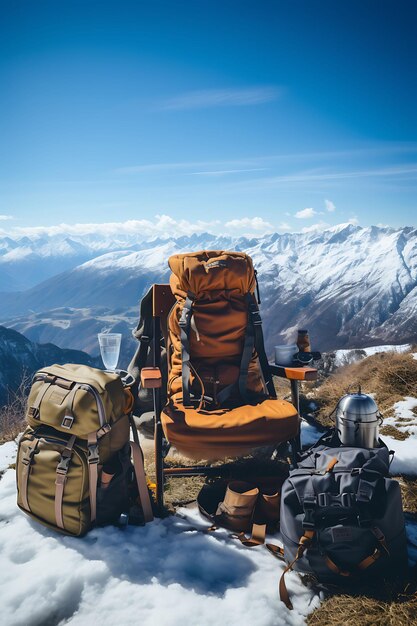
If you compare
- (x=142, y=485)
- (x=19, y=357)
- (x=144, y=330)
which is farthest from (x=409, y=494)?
(x=19, y=357)

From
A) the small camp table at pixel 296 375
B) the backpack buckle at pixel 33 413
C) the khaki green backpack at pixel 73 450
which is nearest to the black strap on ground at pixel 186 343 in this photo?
the khaki green backpack at pixel 73 450

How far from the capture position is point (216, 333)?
5082 mm

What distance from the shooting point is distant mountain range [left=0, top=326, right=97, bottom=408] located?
80669 mm

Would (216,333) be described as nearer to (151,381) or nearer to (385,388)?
(151,381)

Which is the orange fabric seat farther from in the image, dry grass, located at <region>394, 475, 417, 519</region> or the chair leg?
dry grass, located at <region>394, 475, 417, 519</region>

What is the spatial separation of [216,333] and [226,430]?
1.39 metres

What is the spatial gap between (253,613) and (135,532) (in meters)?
1.36

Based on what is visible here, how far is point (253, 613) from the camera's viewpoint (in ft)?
9.60

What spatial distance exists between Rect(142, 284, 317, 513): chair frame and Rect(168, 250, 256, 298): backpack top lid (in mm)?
261

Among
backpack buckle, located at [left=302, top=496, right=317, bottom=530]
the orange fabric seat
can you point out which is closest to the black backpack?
backpack buckle, located at [left=302, top=496, right=317, bottom=530]

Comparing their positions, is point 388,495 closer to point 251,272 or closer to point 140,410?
point 251,272

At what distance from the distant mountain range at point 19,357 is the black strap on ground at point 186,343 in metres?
78.5

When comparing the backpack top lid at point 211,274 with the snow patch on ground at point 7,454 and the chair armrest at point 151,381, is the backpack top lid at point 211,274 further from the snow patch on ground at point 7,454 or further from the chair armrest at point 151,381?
the snow patch on ground at point 7,454

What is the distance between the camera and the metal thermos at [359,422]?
3.68 m
